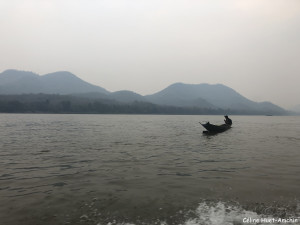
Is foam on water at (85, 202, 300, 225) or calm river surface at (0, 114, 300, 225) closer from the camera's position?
foam on water at (85, 202, 300, 225)

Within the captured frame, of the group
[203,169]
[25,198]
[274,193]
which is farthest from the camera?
[203,169]

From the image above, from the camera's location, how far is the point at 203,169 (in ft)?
54.9

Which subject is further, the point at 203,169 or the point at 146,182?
the point at 203,169

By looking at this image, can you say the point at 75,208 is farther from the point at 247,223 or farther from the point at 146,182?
the point at 247,223

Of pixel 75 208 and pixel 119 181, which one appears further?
pixel 119 181

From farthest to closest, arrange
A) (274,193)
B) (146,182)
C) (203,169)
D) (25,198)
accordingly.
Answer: (203,169), (146,182), (274,193), (25,198)

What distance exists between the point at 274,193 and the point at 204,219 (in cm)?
515

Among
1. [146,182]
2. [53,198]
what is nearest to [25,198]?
[53,198]

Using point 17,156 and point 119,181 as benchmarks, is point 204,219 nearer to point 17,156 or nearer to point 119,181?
point 119,181

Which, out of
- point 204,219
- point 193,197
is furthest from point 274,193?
point 204,219

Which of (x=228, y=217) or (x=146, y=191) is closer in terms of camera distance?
(x=228, y=217)

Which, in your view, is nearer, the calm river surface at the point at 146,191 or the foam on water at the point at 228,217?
the foam on water at the point at 228,217

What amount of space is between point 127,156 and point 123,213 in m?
12.5

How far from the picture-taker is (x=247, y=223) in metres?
8.27
